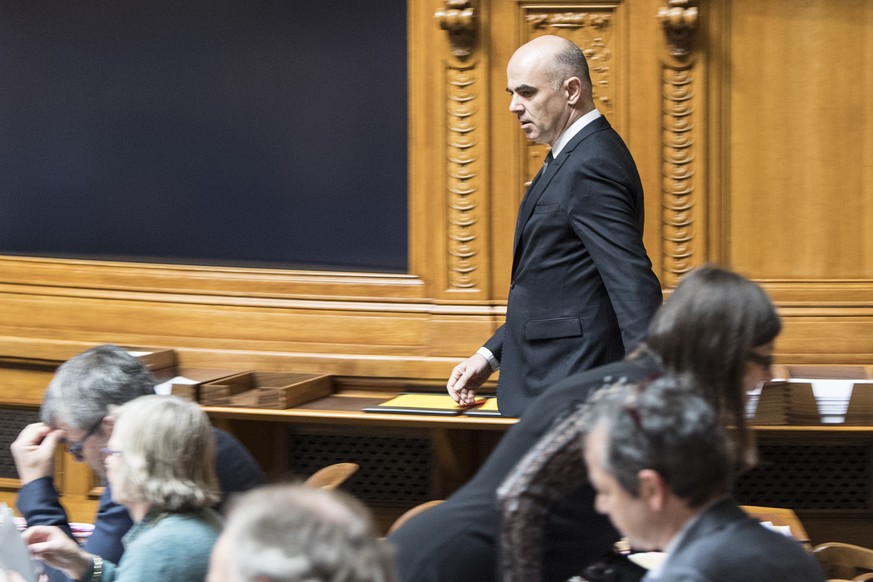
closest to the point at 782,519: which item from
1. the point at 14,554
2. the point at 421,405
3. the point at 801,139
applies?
the point at 421,405

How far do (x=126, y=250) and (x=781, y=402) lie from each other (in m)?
2.59

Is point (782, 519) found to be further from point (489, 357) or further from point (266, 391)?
point (266, 391)

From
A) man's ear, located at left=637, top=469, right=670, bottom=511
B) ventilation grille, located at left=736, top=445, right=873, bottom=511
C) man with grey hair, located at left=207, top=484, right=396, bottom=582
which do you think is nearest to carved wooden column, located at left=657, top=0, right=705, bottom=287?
ventilation grille, located at left=736, top=445, right=873, bottom=511

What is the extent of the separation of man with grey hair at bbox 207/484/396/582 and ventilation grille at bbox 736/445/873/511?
10.3 feet

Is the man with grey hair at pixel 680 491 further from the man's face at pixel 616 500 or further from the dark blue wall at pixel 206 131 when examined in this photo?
the dark blue wall at pixel 206 131

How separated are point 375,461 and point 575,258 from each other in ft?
5.70

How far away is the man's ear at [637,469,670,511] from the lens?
159cm

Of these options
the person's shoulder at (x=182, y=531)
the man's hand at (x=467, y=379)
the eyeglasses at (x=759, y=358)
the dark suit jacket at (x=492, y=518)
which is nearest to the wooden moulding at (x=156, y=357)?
the man's hand at (x=467, y=379)

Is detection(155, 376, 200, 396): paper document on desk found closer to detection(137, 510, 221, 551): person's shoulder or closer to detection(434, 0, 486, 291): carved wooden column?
detection(434, 0, 486, 291): carved wooden column

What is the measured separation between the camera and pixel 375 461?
14.7ft

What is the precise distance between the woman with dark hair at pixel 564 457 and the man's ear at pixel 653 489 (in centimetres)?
23

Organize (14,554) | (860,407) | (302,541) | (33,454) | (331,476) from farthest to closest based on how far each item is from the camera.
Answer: (860,407) < (331,476) < (33,454) < (14,554) < (302,541)

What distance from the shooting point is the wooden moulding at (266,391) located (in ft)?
13.6

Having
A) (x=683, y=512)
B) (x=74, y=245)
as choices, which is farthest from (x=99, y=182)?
(x=683, y=512)
